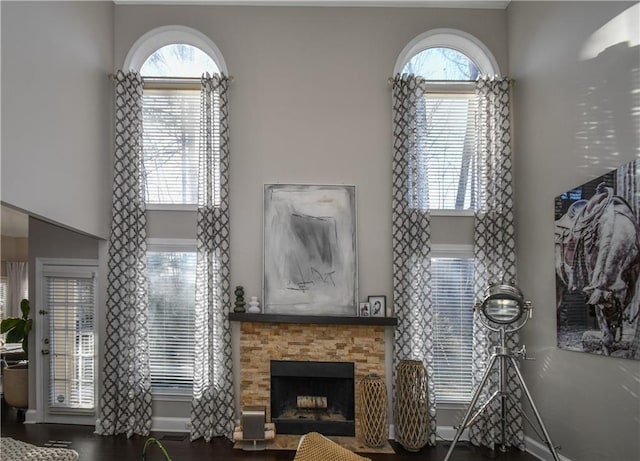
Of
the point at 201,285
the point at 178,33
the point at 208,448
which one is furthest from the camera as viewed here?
the point at 178,33

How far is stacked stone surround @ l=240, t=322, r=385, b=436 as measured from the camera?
5438 millimetres

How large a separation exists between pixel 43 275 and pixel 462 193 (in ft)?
15.6

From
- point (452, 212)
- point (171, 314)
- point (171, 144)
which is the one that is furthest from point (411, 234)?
point (171, 144)

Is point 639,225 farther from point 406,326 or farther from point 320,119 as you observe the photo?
point 320,119

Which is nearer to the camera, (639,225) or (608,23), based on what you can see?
(639,225)

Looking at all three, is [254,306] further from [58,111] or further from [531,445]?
[531,445]

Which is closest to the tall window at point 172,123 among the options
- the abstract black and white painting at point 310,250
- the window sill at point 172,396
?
the abstract black and white painting at point 310,250

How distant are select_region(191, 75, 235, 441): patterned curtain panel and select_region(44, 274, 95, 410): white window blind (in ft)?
4.36

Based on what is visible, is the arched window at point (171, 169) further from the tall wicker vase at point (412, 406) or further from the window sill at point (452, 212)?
the window sill at point (452, 212)

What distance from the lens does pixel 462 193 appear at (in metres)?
5.80

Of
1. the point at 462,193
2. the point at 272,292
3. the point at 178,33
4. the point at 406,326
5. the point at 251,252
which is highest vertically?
the point at 178,33

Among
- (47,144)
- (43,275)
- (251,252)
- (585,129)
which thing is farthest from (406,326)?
(43,275)

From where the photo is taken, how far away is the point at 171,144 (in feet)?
19.5

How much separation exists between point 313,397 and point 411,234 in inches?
77.5
